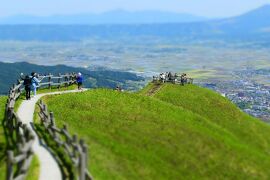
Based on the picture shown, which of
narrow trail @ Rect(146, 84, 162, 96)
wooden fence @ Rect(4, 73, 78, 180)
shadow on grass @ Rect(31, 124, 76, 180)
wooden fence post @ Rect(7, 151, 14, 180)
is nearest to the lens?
wooden fence post @ Rect(7, 151, 14, 180)

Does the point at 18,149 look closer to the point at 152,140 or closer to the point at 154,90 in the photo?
the point at 152,140

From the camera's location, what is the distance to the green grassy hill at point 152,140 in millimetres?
40719

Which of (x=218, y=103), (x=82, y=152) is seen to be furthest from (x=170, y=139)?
(x=218, y=103)

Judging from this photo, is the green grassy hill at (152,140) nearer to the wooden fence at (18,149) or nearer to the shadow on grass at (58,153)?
the shadow on grass at (58,153)

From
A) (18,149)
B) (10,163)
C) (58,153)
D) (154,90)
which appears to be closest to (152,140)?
(58,153)

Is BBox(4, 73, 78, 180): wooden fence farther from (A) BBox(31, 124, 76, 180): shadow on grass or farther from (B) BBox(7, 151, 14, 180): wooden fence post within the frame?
(A) BBox(31, 124, 76, 180): shadow on grass

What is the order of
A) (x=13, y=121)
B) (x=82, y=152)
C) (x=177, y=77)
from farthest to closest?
(x=177, y=77)
(x=13, y=121)
(x=82, y=152)

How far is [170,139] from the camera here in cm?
4875

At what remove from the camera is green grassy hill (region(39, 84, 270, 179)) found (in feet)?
134

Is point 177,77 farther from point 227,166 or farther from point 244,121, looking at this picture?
point 227,166

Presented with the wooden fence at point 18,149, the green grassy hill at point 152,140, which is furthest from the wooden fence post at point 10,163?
the green grassy hill at point 152,140

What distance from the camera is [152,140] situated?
4744 cm

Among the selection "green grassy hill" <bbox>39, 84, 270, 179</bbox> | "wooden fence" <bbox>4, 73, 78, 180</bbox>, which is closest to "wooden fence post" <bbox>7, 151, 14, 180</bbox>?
"wooden fence" <bbox>4, 73, 78, 180</bbox>

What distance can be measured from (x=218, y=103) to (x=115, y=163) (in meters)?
41.3
